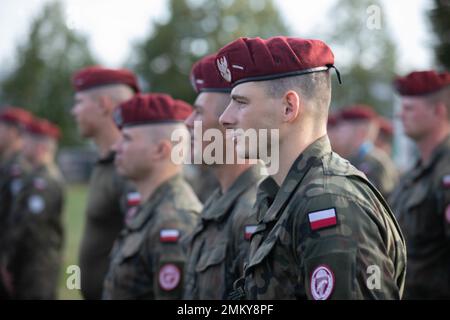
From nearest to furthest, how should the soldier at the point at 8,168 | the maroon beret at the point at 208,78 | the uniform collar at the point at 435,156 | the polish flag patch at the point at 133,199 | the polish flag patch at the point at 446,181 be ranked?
the maroon beret at the point at 208,78, the polish flag patch at the point at 446,181, the polish flag patch at the point at 133,199, the uniform collar at the point at 435,156, the soldier at the point at 8,168

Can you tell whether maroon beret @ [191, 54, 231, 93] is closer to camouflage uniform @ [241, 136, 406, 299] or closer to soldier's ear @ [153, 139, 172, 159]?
soldier's ear @ [153, 139, 172, 159]

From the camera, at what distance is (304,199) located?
91.6 inches

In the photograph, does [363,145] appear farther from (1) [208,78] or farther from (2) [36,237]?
(1) [208,78]

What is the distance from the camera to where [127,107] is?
188 inches

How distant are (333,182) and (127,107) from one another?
275cm

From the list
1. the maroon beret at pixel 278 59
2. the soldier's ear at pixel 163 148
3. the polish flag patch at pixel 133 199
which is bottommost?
the polish flag patch at pixel 133 199

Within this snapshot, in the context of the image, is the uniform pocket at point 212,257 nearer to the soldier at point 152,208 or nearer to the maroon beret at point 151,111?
the soldier at point 152,208

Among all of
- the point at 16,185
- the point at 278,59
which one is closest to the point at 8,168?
the point at 16,185

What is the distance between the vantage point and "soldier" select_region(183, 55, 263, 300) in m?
3.32

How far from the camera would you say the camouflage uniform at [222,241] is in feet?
10.8

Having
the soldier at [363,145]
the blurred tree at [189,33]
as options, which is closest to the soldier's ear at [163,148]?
the soldier at [363,145]

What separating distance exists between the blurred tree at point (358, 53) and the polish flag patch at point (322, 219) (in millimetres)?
35850

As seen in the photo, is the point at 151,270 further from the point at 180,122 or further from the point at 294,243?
the point at 294,243

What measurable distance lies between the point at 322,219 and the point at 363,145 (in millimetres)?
7577
